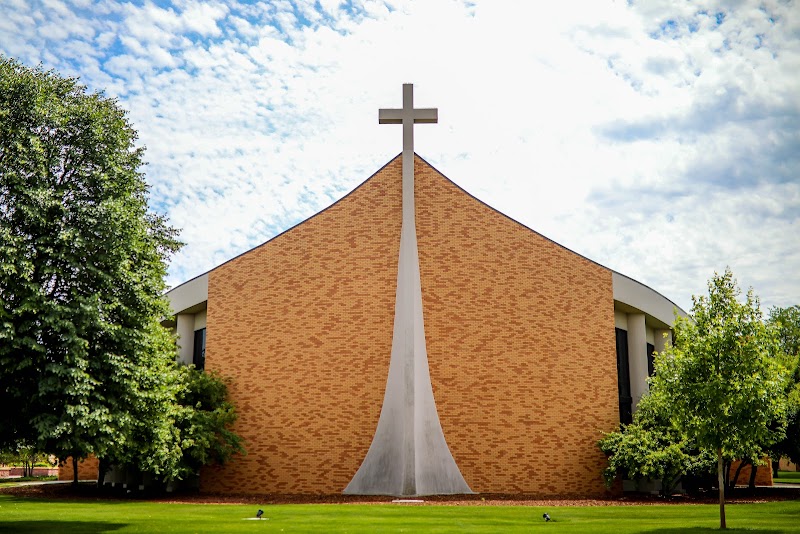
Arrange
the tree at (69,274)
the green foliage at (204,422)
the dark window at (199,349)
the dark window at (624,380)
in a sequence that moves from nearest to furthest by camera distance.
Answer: the tree at (69,274)
the green foliage at (204,422)
the dark window at (624,380)
the dark window at (199,349)

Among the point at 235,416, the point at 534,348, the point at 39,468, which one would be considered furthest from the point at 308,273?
the point at 39,468

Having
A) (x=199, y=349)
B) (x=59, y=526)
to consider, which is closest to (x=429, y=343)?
(x=199, y=349)

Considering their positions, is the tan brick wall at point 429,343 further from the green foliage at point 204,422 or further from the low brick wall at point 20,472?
the low brick wall at point 20,472

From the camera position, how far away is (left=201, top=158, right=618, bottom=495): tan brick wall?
2777 cm

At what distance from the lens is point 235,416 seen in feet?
91.2

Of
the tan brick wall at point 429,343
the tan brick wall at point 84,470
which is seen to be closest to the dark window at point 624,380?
the tan brick wall at point 429,343

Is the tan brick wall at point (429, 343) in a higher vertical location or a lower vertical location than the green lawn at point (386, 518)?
higher

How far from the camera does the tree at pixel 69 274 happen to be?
602 inches

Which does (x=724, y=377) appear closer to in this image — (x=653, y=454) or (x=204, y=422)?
(x=653, y=454)

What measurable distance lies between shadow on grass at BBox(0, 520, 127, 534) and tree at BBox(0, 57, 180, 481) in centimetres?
164

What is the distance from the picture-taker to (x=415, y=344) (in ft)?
90.2

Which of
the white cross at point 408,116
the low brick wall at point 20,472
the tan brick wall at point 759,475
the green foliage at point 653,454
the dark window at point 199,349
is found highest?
the white cross at point 408,116

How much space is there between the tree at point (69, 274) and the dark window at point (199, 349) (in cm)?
1396

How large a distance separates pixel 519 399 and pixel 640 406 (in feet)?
16.0
